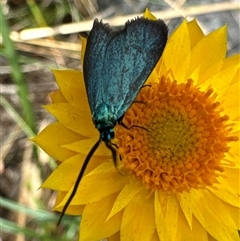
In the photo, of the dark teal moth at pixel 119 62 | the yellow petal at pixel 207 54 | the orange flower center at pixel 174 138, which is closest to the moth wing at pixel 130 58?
the dark teal moth at pixel 119 62

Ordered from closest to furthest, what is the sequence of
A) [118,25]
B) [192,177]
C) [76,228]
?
1. [192,177]
2. [76,228]
3. [118,25]

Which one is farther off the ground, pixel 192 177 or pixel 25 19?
pixel 25 19

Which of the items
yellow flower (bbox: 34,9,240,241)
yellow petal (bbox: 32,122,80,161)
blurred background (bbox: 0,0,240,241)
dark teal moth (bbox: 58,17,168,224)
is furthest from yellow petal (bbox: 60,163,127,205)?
Result: blurred background (bbox: 0,0,240,241)

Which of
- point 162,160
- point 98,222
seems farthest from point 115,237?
point 162,160

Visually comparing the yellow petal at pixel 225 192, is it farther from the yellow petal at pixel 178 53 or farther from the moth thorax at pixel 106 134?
the moth thorax at pixel 106 134

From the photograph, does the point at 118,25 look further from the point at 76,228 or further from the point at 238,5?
the point at 76,228

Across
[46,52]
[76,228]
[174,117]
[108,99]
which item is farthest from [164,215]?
[46,52]

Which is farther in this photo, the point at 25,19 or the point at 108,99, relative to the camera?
the point at 25,19
